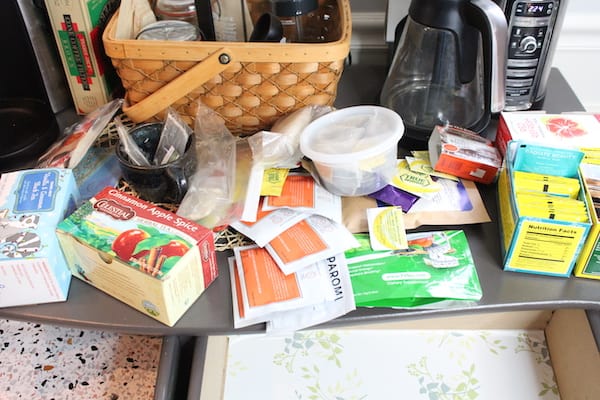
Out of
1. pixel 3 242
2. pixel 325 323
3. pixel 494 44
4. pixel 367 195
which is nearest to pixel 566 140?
pixel 494 44

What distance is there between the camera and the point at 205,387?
74 cm

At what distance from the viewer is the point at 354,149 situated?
0.72m

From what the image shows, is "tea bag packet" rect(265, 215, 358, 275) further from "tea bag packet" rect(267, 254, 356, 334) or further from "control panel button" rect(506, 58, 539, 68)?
"control panel button" rect(506, 58, 539, 68)

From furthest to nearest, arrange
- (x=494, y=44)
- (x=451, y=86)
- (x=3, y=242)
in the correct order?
1. (x=451, y=86)
2. (x=494, y=44)
3. (x=3, y=242)

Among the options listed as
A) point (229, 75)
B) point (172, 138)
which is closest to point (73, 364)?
point (172, 138)

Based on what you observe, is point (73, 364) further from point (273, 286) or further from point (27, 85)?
point (27, 85)

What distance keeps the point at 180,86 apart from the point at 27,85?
1.04 feet

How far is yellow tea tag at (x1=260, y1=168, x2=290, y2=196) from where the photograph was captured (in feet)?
2.44

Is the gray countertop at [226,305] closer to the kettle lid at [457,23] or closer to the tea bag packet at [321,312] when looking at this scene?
the tea bag packet at [321,312]

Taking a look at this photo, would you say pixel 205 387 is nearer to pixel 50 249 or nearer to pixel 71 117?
pixel 50 249

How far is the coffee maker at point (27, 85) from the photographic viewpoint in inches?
32.9

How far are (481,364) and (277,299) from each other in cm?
38

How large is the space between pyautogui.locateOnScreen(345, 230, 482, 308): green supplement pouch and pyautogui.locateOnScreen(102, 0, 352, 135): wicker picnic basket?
0.74 feet

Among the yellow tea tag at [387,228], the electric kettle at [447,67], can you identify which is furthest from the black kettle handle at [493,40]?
the yellow tea tag at [387,228]
